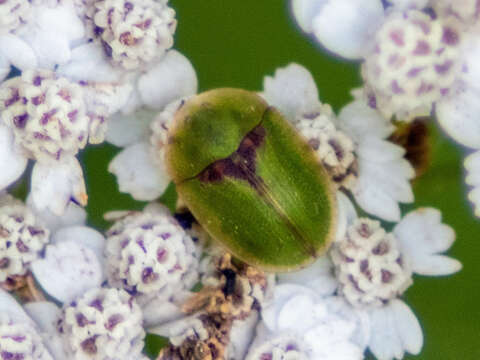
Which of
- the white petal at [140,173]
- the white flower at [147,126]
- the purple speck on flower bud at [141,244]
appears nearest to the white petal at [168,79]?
the white flower at [147,126]

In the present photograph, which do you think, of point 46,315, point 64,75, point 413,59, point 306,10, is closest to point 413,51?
point 413,59

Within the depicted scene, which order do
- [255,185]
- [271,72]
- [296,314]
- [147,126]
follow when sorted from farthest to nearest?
[271,72] → [147,126] → [296,314] → [255,185]

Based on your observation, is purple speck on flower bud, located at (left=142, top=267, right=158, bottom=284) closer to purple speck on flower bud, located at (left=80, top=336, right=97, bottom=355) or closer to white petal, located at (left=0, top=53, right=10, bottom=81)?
purple speck on flower bud, located at (left=80, top=336, right=97, bottom=355)

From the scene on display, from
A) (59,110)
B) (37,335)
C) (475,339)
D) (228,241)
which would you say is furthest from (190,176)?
(475,339)

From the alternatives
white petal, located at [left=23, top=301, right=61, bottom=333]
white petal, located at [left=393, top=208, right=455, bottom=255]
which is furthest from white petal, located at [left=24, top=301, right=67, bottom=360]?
white petal, located at [left=393, top=208, right=455, bottom=255]

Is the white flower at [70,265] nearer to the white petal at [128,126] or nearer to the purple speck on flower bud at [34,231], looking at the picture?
the purple speck on flower bud at [34,231]

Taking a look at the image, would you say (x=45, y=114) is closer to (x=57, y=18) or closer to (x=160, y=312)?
(x=57, y=18)

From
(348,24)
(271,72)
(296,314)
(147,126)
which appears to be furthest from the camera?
(271,72)

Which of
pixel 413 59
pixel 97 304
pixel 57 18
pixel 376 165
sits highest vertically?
pixel 413 59
